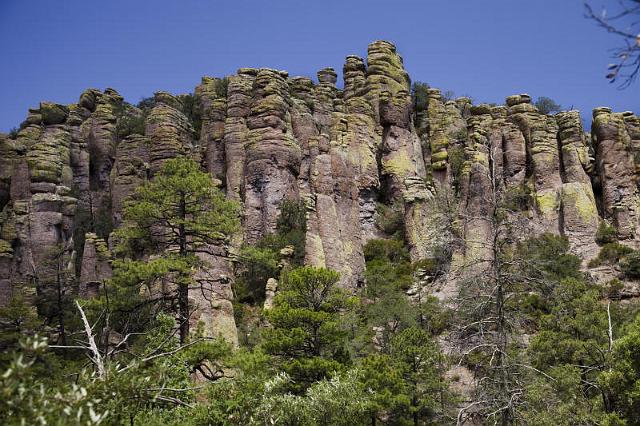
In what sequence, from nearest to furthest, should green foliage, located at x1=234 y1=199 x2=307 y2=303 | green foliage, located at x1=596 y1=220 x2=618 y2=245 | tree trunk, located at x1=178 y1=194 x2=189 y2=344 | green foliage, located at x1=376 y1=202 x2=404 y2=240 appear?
1. tree trunk, located at x1=178 y1=194 x2=189 y2=344
2. green foliage, located at x1=234 y1=199 x2=307 y2=303
3. green foliage, located at x1=596 y1=220 x2=618 y2=245
4. green foliage, located at x1=376 y1=202 x2=404 y2=240

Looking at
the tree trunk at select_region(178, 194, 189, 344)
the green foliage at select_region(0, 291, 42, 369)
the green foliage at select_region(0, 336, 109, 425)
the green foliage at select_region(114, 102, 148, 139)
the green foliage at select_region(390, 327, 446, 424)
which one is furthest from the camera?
the green foliage at select_region(114, 102, 148, 139)

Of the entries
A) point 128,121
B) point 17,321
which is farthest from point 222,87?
point 17,321

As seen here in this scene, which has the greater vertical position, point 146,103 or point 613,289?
point 146,103

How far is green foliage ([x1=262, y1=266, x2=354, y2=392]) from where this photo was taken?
25.5 metres

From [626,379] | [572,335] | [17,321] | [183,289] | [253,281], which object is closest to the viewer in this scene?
[626,379]

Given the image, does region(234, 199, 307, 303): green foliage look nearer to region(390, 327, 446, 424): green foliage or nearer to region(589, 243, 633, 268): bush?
region(390, 327, 446, 424): green foliage

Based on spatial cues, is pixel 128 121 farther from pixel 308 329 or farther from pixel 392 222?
pixel 308 329

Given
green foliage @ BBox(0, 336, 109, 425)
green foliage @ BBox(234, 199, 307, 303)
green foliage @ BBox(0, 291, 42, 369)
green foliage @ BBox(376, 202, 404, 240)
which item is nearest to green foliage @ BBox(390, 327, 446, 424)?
green foliage @ BBox(234, 199, 307, 303)

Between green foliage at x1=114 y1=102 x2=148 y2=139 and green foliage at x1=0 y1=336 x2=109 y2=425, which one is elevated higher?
green foliage at x1=114 y1=102 x2=148 y2=139

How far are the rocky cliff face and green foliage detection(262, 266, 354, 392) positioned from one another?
14727mm

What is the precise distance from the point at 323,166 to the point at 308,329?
2272 centimetres

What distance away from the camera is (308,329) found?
26.7 metres

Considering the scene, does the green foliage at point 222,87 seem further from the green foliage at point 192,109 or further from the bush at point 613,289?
the bush at point 613,289

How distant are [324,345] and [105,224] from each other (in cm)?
3438
